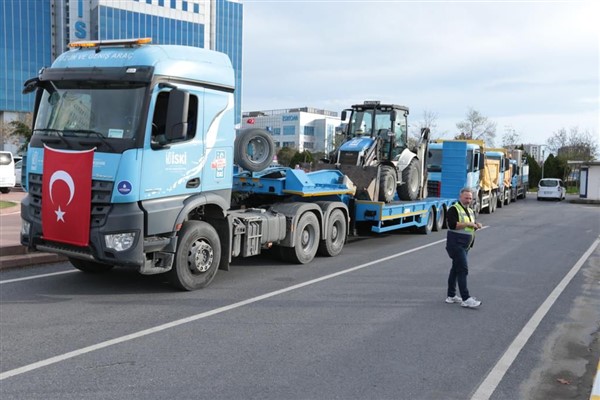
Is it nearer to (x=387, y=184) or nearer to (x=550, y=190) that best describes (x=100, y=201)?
(x=387, y=184)

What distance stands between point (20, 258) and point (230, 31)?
81873 millimetres

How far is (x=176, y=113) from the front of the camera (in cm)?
695

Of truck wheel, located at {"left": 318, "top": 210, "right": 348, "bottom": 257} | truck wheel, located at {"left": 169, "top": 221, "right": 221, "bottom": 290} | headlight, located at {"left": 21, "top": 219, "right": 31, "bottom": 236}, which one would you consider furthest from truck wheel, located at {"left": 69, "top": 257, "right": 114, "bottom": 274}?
truck wheel, located at {"left": 318, "top": 210, "right": 348, "bottom": 257}

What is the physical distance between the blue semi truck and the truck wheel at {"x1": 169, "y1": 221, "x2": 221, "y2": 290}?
2 cm

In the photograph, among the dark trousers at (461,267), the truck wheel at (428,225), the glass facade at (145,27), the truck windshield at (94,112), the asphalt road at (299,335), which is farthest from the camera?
the glass facade at (145,27)

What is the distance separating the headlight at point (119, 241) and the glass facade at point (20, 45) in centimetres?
6964

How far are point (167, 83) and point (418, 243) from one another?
8.92 meters

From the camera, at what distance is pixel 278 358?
5.32 meters

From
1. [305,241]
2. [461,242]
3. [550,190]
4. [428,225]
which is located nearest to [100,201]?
[305,241]

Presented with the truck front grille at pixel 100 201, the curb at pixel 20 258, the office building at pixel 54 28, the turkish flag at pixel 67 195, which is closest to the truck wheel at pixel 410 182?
the curb at pixel 20 258

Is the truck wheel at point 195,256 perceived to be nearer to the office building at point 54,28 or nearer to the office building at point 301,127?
the office building at point 54,28

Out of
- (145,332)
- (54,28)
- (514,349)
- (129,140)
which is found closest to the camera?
(514,349)

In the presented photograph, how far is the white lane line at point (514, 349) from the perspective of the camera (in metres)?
4.74

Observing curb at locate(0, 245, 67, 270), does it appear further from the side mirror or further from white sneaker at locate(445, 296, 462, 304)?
white sneaker at locate(445, 296, 462, 304)
